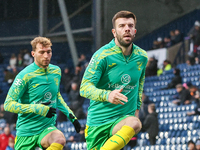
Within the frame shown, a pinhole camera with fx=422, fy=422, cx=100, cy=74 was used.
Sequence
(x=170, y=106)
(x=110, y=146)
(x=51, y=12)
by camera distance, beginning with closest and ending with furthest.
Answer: (x=110, y=146)
(x=170, y=106)
(x=51, y=12)

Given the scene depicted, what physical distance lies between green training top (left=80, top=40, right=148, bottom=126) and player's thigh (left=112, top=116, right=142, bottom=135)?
135 millimetres

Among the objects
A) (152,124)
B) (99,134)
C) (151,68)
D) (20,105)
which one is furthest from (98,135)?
(151,68)

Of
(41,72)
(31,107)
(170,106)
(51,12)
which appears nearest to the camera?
(31,107)

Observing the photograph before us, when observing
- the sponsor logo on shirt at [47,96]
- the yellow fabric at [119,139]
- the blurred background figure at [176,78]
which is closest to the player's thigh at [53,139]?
the sponsor logo on shirt at [47,96]

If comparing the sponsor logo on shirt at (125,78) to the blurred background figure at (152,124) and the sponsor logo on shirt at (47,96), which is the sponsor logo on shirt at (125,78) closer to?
the sponsor logo on shirt at (47,96)

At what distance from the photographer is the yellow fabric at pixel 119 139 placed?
14.9ft

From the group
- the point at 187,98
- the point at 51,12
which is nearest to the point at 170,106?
the point at 187,98

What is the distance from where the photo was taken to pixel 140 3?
2133cm

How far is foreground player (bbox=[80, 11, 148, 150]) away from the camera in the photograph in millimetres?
4789

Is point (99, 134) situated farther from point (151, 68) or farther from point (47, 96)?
point (151, 68)

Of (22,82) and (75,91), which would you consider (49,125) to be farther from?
(75,91)

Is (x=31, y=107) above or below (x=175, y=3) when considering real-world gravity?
below

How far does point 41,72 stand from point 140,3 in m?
15.7

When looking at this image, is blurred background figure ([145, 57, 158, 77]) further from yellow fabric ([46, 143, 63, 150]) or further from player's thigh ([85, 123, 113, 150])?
player's thigh ([85, 123, 113, 150])
